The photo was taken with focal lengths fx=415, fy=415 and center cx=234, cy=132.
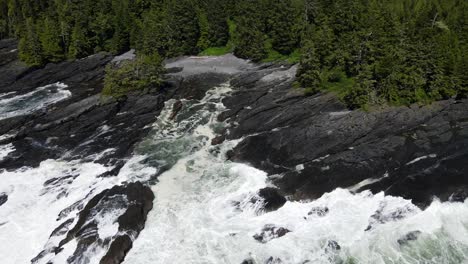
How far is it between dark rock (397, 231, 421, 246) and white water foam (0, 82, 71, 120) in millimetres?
67660

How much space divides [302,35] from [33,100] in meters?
58.5

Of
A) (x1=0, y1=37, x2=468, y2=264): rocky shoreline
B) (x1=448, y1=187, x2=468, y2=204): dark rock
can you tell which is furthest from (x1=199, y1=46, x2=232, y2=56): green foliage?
(x1=448, y1=187, x2=468, y2=204): dark rock

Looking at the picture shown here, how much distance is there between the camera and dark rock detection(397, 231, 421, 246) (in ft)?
140

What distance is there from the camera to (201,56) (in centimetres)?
10512

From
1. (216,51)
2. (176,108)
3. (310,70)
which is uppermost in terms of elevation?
(310,70)

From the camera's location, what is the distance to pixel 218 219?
47719 mm

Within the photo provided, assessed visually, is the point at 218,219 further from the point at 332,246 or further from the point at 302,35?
the point at 302,35

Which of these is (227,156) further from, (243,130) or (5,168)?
(5,168)

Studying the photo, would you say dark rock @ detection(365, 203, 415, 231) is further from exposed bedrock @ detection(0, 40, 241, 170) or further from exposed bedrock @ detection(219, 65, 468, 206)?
exposed bedrock @ detection(0, 40, 241, 170)

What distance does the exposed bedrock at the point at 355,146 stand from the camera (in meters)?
51.1

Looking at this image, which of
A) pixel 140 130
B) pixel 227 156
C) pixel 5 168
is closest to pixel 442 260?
pixel 227 156

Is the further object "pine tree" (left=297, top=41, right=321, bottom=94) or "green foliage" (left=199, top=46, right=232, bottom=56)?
"green foliage" (left=199, top=46, right=232, bottom=56)

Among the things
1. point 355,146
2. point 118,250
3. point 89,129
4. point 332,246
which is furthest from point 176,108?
point 332,246

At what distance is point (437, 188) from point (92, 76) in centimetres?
7544
